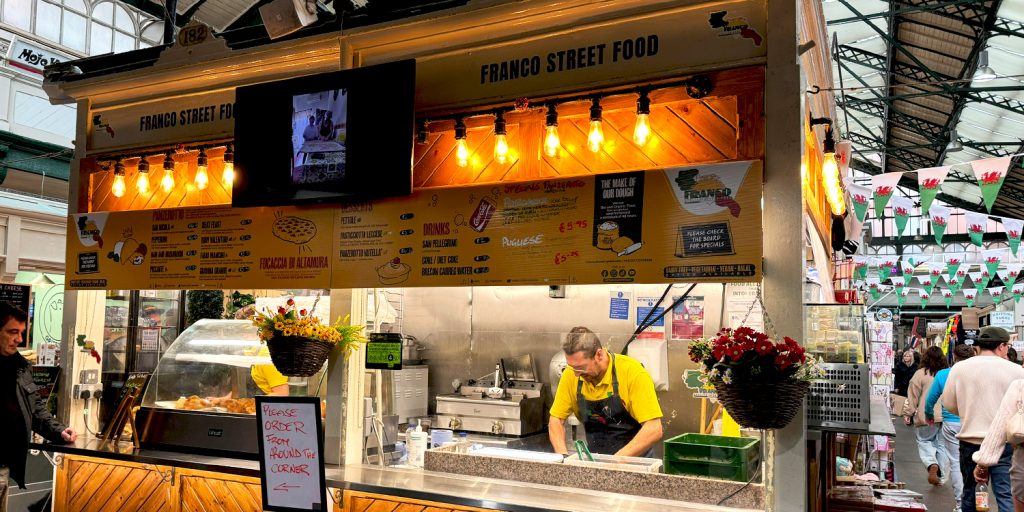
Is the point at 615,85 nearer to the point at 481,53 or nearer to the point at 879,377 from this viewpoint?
the point at 481,53

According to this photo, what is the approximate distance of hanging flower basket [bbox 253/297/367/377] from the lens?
4.32m

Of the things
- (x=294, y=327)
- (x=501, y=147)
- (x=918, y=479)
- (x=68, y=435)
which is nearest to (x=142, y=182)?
(x=68, y=435)

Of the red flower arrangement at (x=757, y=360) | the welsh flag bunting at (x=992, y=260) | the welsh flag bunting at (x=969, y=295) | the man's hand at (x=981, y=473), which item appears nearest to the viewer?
the red flower arrangement at (x=757, y=360)

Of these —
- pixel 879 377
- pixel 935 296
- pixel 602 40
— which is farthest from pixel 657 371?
pixel 935 296

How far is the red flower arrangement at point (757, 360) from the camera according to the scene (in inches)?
122

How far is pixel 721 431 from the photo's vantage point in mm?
5062

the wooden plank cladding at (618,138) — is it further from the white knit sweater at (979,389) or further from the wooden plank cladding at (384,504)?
the white knit sweater at (979,389)

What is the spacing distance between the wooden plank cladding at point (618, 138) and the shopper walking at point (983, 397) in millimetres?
4520

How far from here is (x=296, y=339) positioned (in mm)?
4316

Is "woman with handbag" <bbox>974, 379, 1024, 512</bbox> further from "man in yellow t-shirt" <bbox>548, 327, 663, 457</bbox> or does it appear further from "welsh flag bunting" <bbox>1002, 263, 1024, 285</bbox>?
"welsh flag bunting" <bbox>1002, 263, 1024, 285</bbox>

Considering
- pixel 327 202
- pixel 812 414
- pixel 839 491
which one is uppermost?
pixel 327 202

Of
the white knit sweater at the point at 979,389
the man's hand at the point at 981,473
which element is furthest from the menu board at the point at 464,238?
the white knit sweater at the point at 979,389

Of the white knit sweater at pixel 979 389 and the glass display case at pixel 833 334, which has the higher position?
the glass display case at pixel 833 334

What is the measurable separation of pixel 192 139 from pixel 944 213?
11.7 m
